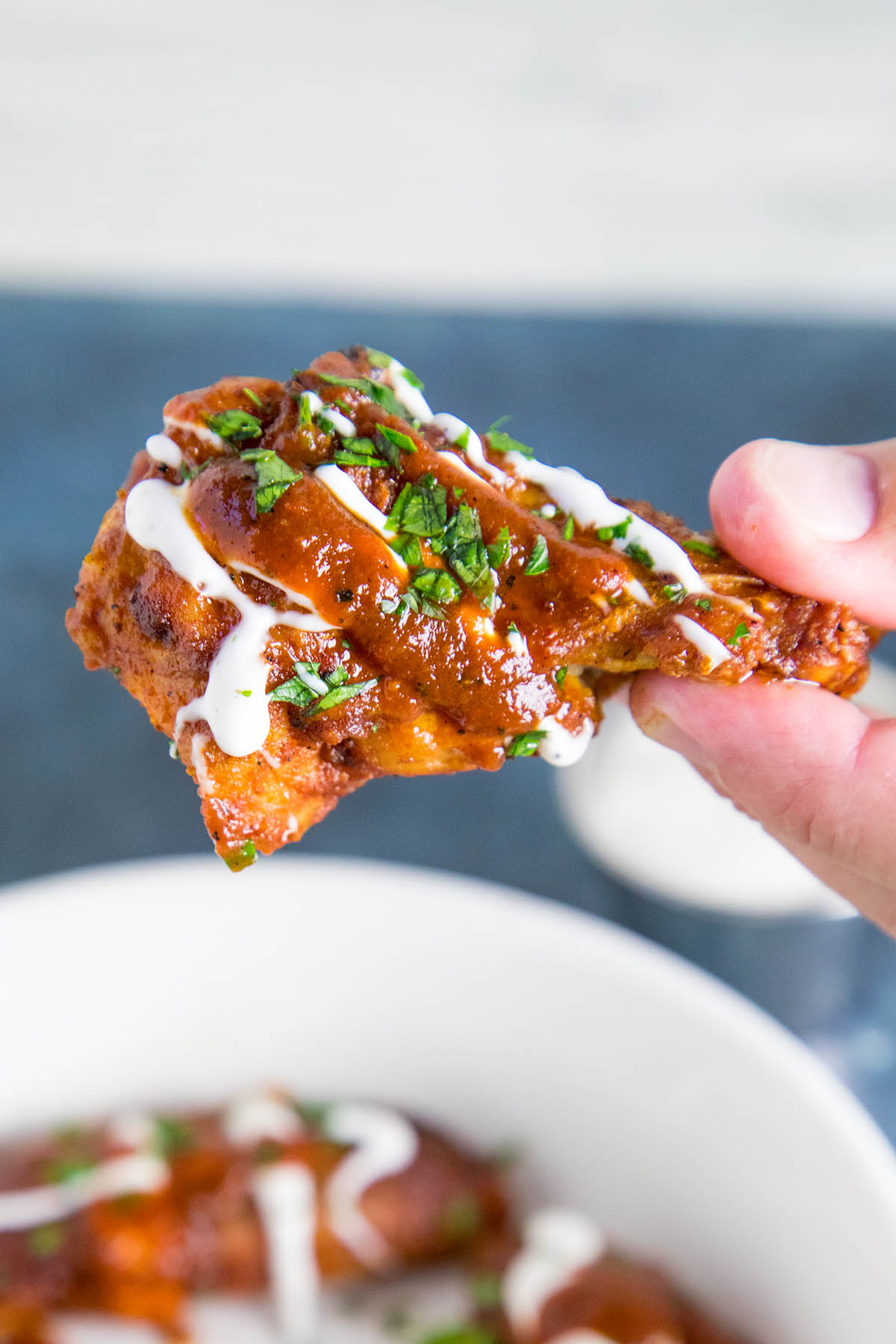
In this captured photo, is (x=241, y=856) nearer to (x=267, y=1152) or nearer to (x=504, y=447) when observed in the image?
(x=504, y=447)

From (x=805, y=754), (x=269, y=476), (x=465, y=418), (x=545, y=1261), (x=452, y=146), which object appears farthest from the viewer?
(x=452, y=146)

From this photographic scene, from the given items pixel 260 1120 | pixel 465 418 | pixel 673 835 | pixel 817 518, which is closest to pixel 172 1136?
pixel 260 1120

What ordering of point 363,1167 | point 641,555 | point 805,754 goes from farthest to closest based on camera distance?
point 363,1167 → point 805,754 → point 641,555

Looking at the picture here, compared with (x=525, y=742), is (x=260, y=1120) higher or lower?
lower

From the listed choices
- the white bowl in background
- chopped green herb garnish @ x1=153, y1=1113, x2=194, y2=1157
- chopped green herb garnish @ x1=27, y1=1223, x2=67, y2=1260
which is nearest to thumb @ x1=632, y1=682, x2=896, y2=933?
the white bowl in background

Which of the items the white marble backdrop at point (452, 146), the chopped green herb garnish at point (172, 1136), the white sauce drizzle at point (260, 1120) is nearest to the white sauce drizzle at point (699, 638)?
the white sauce drizzle at point (260, 1120)

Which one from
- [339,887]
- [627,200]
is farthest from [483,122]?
[339,887]
